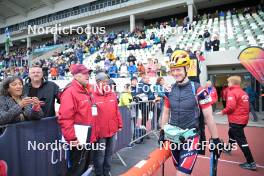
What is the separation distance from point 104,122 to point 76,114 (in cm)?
71

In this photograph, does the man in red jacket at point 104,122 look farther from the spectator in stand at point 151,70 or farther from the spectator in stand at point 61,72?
the spectator in stand at point 61,72

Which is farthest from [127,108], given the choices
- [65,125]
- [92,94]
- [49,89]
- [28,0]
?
[28,0]

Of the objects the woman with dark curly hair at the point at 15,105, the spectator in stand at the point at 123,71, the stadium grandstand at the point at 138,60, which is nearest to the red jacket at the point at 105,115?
the stadium grandstand at the point at 138,60

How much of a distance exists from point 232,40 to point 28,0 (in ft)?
104

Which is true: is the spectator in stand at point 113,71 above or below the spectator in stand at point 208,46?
below

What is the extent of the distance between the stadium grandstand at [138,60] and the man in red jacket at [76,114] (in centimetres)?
11

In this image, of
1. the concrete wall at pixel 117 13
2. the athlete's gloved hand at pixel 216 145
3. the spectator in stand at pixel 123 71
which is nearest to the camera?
the athlete's gloved hand at pixel 216 145

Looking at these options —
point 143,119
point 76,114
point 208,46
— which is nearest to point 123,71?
point 208,46

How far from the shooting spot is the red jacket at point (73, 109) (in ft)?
9.84

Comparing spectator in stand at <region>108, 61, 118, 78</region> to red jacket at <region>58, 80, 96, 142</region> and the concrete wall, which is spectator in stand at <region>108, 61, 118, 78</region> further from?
the concrete wall

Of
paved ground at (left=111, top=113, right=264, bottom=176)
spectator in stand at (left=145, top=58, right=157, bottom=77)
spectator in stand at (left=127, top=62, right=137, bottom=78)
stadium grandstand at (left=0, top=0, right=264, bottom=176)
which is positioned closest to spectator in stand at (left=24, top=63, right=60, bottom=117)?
stadium grandstand at (left=0, top=0, right=264, bottom=176)

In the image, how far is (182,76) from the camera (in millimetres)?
2951

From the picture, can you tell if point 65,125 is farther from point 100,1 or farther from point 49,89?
point 100,1

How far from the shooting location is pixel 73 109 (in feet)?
10.1
